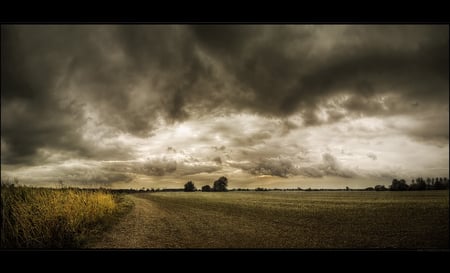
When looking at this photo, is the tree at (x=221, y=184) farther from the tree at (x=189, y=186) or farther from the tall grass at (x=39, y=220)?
the tall grass at (x=39, y=220)

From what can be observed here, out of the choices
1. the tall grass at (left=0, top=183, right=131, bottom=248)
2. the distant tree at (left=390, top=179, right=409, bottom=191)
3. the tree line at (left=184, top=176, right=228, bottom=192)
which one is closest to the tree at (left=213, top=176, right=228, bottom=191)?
the tree line at (left=184, top=176, right=228, bottom=192)

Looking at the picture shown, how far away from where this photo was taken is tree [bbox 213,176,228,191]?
125688 millimetres

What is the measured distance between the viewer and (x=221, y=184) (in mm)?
126188

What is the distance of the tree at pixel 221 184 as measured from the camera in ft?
412

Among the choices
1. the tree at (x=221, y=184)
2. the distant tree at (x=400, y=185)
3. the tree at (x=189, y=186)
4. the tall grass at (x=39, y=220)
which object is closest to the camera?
the tall grass at (x=39, y=220)

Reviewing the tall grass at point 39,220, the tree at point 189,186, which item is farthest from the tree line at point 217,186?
the tall grass at point 39,220

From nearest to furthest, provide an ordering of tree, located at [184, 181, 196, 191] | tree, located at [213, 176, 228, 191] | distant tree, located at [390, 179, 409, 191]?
distant tree, located at [390, 179, 409, 191]
tree, located at [213, 176, 228, 191]
tree, located at [184, 181, 196, 191]

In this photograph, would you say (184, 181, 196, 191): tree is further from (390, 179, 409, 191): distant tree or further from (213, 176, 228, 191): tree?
(390, 179, 409, 191): distant tree

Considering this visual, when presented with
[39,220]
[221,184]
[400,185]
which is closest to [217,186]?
[221,184]

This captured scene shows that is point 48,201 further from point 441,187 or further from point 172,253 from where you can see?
point 441,187

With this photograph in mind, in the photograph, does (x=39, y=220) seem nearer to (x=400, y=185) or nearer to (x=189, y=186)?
(x=400, y=185)
